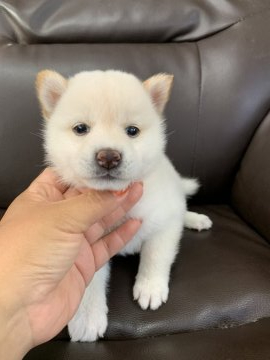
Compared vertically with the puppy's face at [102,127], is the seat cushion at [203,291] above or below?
below

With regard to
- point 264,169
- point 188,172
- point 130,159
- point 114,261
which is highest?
point 130,159

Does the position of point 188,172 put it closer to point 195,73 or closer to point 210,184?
point 210,184

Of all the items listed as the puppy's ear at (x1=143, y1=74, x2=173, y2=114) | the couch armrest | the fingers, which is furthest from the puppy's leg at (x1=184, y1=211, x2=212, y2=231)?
the puppy's ear at (x1=143, y1=74, x2=173, y2=114)

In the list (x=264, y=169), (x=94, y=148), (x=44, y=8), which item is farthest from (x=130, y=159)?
(x=44, y=8)

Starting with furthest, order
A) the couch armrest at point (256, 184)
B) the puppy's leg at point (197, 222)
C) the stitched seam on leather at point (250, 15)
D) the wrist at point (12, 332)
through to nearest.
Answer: the stitched seam on leather at point (250, 15)
the puppy's leg at point (197, 222)
the couch armrest at point (256, 184)
the wrist at point (12, 332)

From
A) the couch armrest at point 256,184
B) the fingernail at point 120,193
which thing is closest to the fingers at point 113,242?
the fingernail at point 120,193

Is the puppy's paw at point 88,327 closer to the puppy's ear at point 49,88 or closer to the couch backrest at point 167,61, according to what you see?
the puppy's ear at point 49,88

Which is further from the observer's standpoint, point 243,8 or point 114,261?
point 243,8
